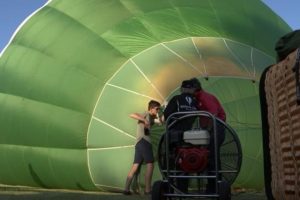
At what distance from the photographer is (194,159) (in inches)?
187

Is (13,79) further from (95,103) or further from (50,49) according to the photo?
(95,103)

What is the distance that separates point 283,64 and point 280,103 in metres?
0.19

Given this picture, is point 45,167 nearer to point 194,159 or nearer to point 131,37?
point 131,37

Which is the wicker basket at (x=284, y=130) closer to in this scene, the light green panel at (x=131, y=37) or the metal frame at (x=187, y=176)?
the metal frame at (x=187, y=176)

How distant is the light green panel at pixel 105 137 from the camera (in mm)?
8141

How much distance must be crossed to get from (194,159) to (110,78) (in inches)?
151

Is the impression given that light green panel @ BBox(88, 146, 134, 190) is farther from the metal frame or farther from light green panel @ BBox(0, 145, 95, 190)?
the metal frame

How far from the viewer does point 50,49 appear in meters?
9.15

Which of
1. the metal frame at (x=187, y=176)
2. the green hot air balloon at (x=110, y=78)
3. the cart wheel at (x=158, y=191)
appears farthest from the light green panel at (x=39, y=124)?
the metal frame at (x=187, y=176)

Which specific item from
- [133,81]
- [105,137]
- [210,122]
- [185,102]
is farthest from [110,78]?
[210,122]

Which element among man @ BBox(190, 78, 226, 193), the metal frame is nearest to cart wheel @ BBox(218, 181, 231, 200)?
the metal frame

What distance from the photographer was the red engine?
15.5 ft

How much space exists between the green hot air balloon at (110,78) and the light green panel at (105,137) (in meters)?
0.01

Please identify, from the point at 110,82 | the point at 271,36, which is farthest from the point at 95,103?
the point at 271,36
